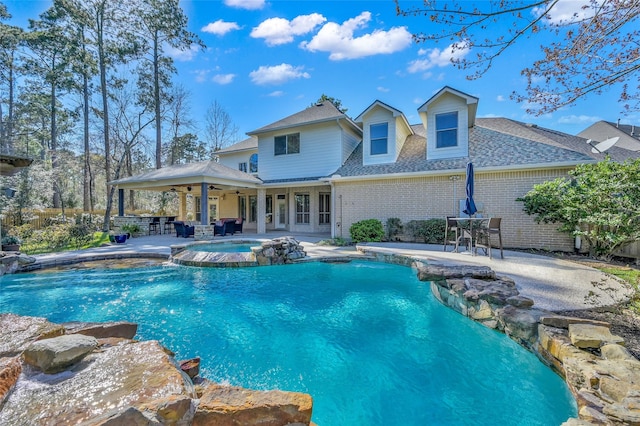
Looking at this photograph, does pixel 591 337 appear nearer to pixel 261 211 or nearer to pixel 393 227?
pixel 393 227

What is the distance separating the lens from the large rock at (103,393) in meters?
1.66

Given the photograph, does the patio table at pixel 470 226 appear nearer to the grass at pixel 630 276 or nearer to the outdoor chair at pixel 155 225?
the grass at pixel 630 276

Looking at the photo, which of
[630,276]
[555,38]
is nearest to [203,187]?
[555,38]

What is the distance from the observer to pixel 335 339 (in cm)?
418

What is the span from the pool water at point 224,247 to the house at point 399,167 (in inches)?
89.2

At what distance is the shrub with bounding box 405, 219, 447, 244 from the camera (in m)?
10.7

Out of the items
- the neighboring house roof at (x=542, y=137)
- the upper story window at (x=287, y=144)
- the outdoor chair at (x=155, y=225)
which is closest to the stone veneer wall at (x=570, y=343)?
the neighboring house roof at (x=542, y=137)

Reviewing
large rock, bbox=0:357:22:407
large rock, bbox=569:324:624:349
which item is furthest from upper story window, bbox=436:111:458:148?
large rock, bbox=0:357:22:407

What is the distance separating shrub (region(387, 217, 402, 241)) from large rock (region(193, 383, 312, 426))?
10141mm

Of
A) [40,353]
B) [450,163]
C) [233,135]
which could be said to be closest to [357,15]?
[450,163]

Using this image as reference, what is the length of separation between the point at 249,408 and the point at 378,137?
12795mm

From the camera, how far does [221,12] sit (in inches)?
514

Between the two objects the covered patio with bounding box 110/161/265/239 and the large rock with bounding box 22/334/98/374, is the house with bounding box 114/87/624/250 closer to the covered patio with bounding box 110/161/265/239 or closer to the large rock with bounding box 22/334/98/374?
the covered patio with bounding box 110/161/265/239

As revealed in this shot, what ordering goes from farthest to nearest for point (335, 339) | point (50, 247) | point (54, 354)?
point (50, 247)
point (335, 339)
point (54, 354)
